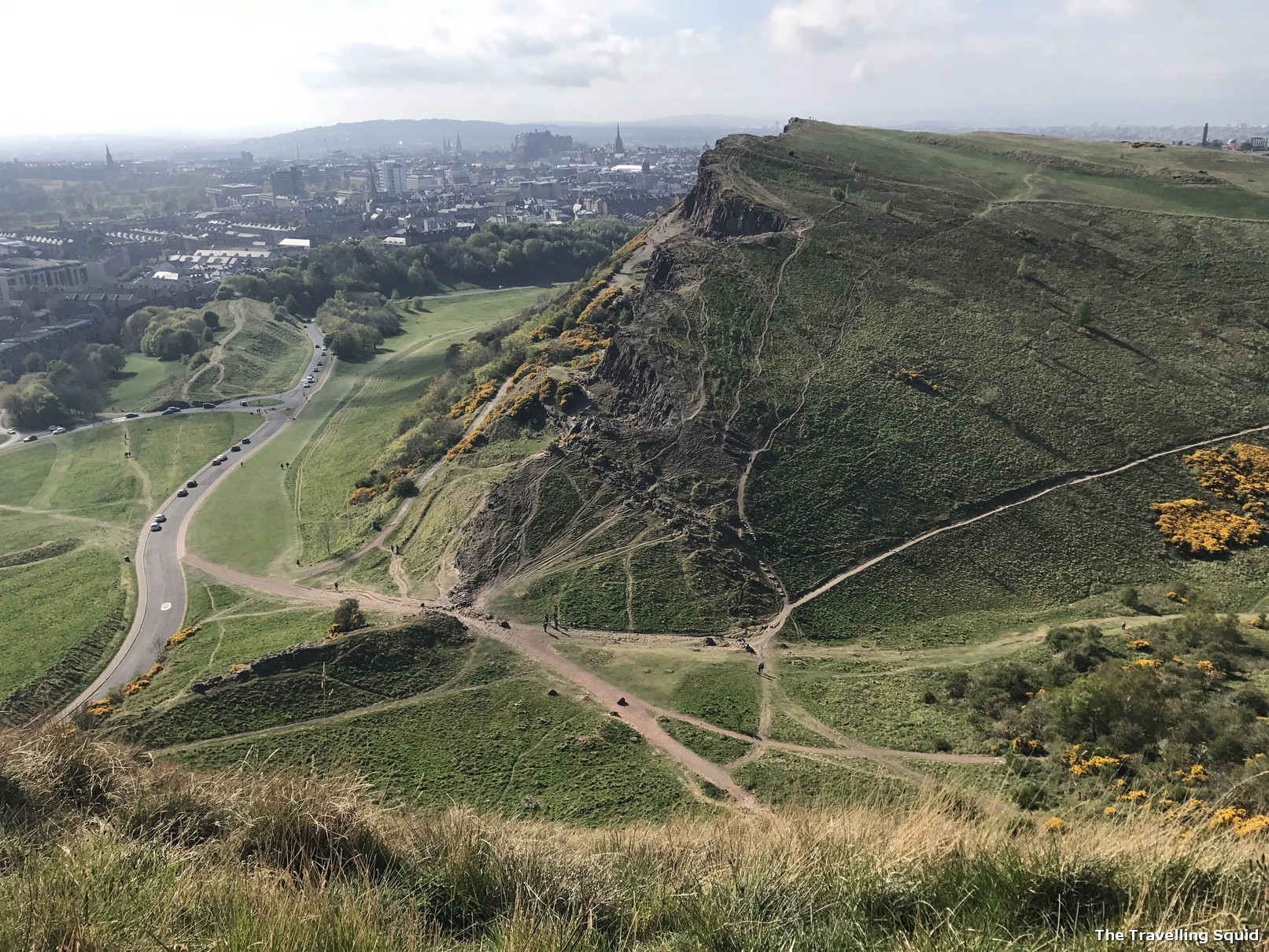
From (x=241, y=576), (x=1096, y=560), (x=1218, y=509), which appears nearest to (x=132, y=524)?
(x=241, y=576)

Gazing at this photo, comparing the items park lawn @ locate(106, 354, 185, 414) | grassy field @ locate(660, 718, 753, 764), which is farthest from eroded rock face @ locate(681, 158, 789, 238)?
park lawn @ locate(106, 354, 185, 414)

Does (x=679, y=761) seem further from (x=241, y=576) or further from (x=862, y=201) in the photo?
(x=862, y=201)

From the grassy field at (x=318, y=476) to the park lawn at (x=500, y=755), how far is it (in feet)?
74.8

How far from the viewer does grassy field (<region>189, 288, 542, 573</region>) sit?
57.1 metres

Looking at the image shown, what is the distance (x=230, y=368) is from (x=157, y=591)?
59595 millimetres

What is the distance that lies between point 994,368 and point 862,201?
97.0 feet

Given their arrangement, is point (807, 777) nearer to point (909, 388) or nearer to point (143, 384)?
point (909, 388)

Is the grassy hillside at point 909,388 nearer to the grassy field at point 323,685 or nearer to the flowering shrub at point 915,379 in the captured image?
the flowering shrub at point 915,379

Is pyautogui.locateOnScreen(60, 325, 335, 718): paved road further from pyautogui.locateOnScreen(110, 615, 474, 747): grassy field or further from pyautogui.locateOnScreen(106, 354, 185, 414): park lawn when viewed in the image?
pyautogui.locateOnScreen(106, 354, 185, 414): park lawn

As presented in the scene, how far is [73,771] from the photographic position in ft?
34.4

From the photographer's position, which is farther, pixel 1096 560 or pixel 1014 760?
pixel 1096 560

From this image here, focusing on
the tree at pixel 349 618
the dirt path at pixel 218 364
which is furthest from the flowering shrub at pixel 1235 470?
the dirt path at pixel 218 364

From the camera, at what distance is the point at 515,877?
29.3 feet

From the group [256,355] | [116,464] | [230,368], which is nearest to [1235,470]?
[116,464]
